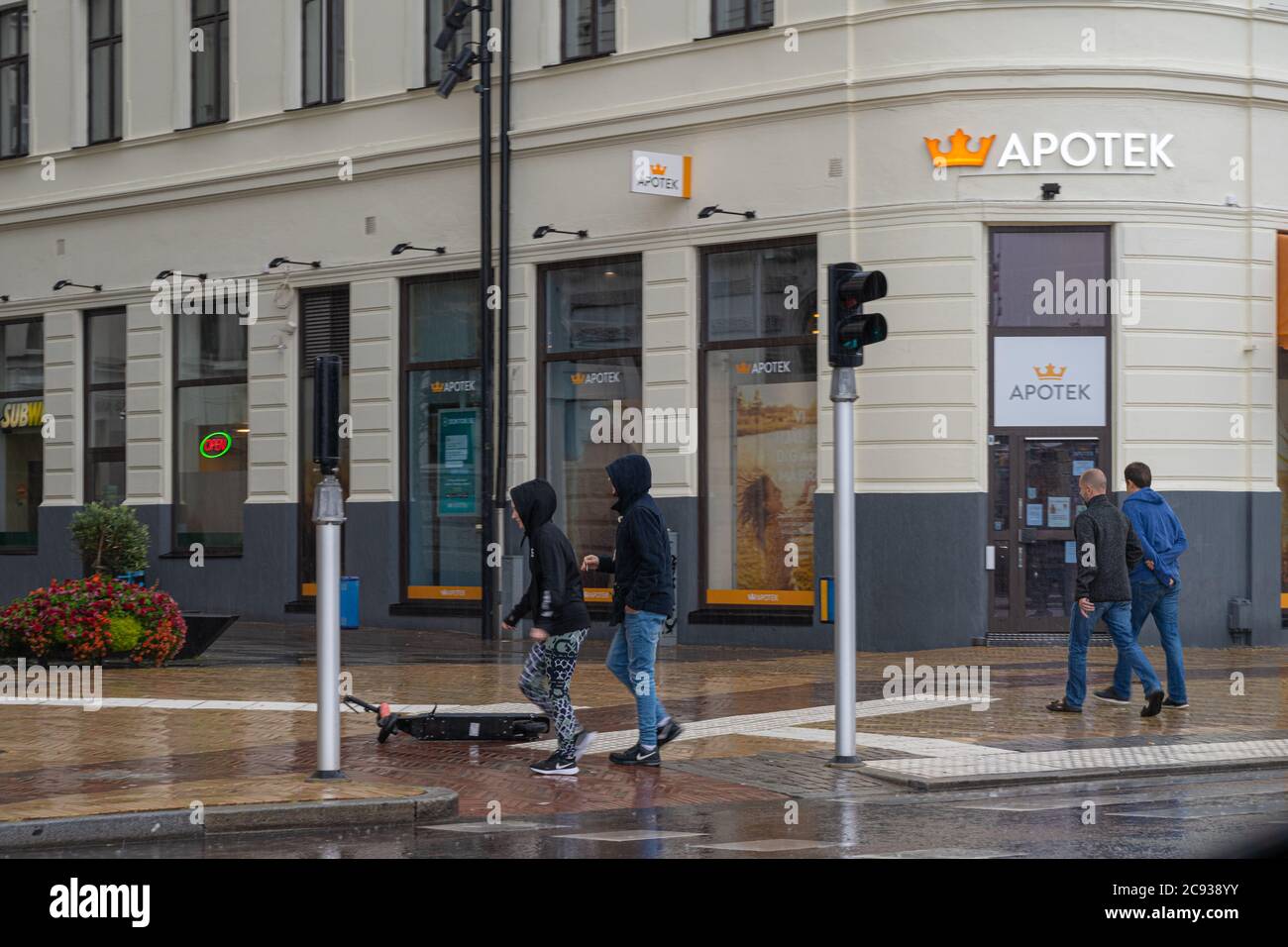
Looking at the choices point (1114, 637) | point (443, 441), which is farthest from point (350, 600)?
point (1114, 637)

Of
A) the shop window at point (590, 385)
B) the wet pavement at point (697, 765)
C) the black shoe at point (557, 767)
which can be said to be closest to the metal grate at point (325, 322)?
the shop window at point (590, 385)

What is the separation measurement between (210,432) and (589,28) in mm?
8151

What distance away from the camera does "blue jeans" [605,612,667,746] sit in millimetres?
11016

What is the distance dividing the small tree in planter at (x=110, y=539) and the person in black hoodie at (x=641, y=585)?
11.2 meters

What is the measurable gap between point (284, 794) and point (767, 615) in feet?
37.6

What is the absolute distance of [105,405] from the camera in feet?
88.9

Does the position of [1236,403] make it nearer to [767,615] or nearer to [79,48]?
[767,615]

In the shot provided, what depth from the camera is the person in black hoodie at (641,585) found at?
1095 centimetres

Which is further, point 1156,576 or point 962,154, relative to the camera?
point 962,154

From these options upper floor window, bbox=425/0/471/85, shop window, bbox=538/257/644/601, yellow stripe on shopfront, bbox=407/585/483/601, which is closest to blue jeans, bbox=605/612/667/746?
shop window, bbox=538/257/644/601

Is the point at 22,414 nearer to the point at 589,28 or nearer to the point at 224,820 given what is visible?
the point at 589,28

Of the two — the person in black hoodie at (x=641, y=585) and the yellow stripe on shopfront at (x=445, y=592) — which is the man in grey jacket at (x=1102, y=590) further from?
the yellow stripe on shopfront at (x=445, y=592)

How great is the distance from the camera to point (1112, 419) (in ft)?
62.4
